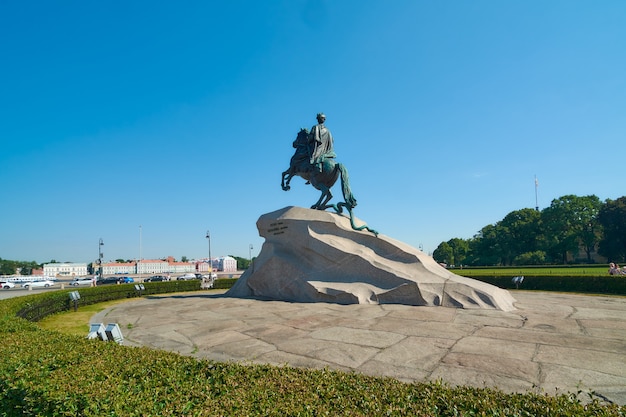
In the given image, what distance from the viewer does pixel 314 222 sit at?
13188mm

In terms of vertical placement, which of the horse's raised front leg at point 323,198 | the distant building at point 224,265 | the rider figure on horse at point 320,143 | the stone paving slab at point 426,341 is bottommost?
the distant building at point 224,265

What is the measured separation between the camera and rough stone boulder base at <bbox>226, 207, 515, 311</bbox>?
10.0 m

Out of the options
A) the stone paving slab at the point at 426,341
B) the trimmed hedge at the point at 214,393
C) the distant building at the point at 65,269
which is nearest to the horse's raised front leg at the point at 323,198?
the stone paving slab at the point at 426,341

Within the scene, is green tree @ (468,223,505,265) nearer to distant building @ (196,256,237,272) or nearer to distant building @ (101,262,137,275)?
distant building @ (196,256,237,272)

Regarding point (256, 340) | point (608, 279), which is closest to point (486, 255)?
point (608, 279)

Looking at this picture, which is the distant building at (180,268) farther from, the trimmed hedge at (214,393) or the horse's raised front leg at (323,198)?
the trimmed hedge at (214,393)

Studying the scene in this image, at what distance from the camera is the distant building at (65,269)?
115700 millimetres

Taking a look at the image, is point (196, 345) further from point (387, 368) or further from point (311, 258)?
point (311, 258)

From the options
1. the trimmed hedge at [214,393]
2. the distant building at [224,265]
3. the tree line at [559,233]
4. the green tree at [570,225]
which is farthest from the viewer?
the distant building at [224,265]

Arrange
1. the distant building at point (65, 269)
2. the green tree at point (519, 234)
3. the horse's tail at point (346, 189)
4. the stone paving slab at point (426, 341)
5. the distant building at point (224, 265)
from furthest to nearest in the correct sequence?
A: the distant building at point (224, 265)
the distant building at point (65, 269)
the green tree at point (519, 234)
the horse's tail at point (346, 189)
the stone paving slab at point (426, 341)

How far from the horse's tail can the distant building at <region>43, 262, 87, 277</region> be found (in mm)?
131869

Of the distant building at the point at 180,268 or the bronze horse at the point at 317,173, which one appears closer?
the bronze horse at the point at 317,173

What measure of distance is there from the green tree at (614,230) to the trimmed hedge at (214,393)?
208 ft

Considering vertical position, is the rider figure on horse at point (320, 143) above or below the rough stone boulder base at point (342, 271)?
above
